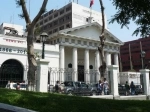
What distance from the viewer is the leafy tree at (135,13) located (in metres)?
8.62

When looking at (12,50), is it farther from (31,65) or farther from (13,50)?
(31,65)

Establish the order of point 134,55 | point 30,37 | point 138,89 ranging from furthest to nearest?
point 134,55, point 138,89, point 30,37

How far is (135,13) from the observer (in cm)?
898

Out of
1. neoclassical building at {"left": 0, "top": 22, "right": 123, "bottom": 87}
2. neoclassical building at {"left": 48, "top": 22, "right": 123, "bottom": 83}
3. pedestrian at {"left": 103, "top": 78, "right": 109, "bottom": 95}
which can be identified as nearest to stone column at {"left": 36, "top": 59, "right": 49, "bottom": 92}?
pedestrian at {"left": 103, "top": 78, "right": 109, "bottom": 95}

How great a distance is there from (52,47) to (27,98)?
3056cm

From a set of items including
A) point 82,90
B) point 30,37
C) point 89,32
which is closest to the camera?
point 30,37

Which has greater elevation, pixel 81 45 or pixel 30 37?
pixel 81 45

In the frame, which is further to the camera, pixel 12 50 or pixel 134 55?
pixel 134 55

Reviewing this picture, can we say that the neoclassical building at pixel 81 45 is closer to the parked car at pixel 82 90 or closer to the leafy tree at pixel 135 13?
the parked car at pixel 82 90

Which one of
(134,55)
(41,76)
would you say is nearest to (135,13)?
(41,76)

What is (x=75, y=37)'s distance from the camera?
42.0 m

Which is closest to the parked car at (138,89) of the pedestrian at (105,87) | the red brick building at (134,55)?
the pedestrian at (105,87)

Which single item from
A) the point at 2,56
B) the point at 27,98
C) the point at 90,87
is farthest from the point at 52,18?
the point at 27,98

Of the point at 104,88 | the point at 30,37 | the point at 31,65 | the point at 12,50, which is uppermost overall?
the point at 12,50
